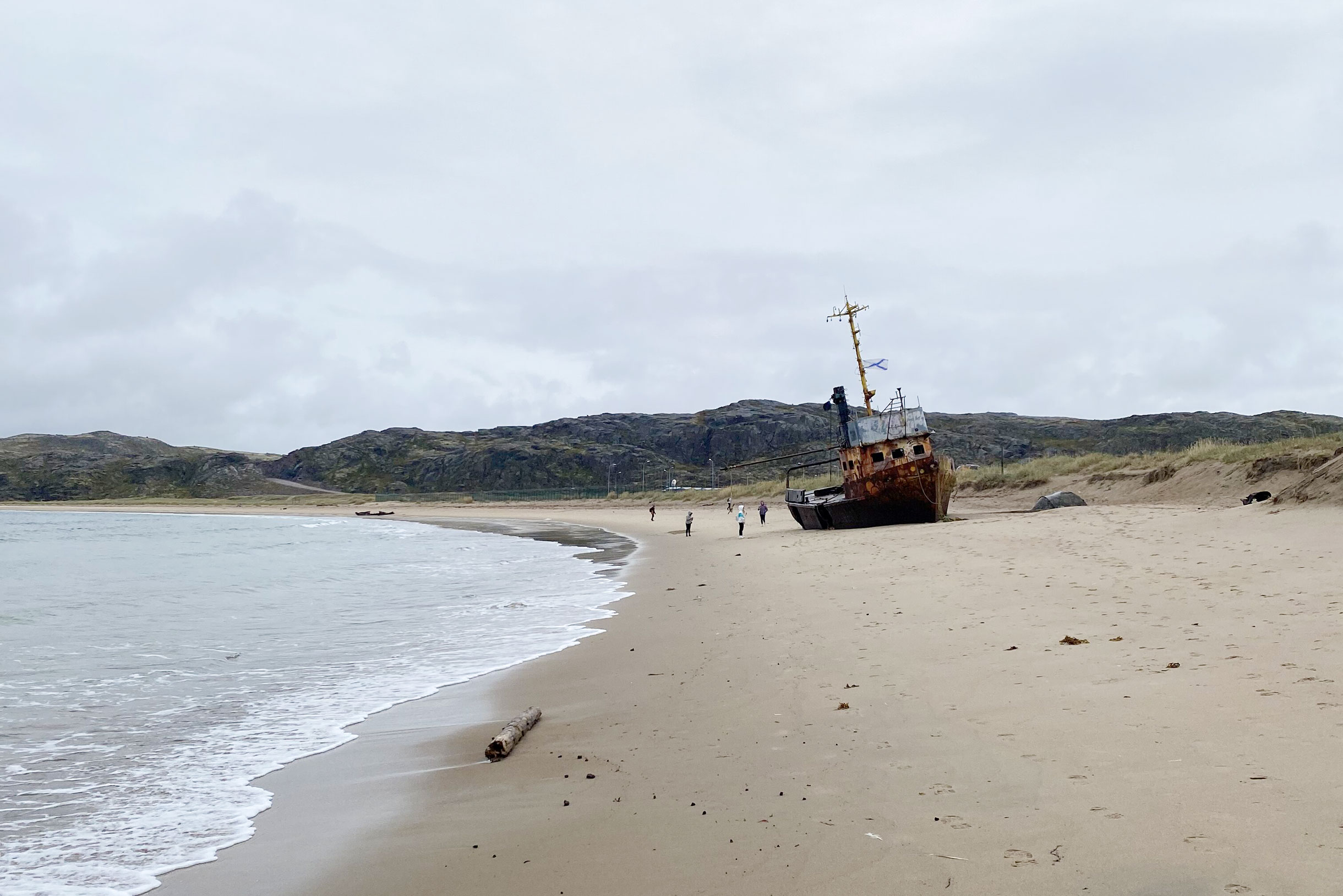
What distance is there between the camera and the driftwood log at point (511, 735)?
6.11m

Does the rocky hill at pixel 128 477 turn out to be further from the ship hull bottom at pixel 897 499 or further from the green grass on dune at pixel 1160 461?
the ship hull bottom at pixel 897 499

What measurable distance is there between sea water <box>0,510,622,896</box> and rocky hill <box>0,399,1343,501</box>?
4088 inches

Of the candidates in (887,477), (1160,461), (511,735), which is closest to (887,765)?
(511,735)

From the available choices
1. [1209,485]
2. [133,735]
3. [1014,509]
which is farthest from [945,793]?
[1014,509]

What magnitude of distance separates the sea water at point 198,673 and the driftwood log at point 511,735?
5.29 feet

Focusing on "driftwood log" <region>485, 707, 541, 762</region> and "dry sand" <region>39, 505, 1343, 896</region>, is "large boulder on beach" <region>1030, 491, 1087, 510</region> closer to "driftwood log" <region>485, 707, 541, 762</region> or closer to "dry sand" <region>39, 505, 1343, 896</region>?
"dry sand" <region>39, 505, 1343, 896</region>

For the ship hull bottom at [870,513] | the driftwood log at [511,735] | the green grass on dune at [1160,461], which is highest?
the green grass on dune at [1160,461]

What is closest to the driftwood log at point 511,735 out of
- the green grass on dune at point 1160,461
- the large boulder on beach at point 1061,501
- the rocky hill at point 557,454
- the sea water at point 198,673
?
the sea water at point 198,673

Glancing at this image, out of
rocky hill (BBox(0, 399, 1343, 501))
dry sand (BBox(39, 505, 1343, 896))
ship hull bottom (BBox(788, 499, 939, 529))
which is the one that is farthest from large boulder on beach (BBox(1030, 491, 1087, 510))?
rocky hill (BBox(0, 399, 1343, 501))

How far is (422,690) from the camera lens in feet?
29.1

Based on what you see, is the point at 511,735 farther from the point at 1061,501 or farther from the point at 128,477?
the point at 128,477

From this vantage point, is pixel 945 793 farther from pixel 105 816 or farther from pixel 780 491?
pixel 780 491

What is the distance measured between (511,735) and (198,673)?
6.04 metres

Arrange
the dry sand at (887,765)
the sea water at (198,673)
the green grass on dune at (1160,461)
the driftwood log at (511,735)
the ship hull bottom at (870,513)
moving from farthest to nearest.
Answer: the ship hull bottom at (870,513) → the green grass on dune at (1160,461) → the driftwood log at (511,735) → the sea water at (198,673) → the dry sand at (887,765)
